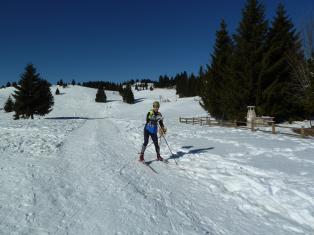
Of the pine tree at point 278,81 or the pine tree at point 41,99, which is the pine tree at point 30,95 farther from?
the pine tree at point 278,81

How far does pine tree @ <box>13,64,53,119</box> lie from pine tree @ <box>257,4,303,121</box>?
31984 millimetres

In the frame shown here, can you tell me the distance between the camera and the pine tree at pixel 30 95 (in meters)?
39.4

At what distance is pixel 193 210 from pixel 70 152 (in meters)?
7.21

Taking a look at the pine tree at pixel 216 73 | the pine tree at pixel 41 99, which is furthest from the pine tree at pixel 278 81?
the pine tree at pixel 41 99

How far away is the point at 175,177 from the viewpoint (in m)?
7.77

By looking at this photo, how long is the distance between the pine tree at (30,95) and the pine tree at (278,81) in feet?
105

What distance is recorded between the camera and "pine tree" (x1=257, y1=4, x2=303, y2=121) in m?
27.4

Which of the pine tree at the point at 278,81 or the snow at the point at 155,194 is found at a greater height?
the pine tree at the point at 278,81

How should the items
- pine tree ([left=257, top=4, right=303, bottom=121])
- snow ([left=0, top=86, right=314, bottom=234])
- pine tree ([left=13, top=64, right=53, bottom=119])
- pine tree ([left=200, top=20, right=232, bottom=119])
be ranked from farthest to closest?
pine tree ([left=13, top=64, right=53, bottom=119]), pine tree ([left=200, top=20, right=232, bottom=119]), pine tree ([left=257, top=4, right=303, bottom=121]), snow ([left=0, top=86, right=314, bottom=234])

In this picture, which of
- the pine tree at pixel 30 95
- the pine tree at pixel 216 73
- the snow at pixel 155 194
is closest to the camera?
the snow at pixel 155 194

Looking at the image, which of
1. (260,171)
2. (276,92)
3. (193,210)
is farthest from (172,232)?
(276,92)

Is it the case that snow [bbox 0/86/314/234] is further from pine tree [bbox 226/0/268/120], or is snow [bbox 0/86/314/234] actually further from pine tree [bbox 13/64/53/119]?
pine tree [bbox 13/64/53/119]

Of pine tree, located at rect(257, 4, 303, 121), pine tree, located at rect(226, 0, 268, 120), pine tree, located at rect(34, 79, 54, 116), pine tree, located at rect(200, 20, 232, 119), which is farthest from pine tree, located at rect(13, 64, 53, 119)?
pine tree, located at rect(257, 4, 303, 121)

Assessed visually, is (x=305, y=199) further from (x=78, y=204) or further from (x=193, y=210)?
(x=78, y=204)
